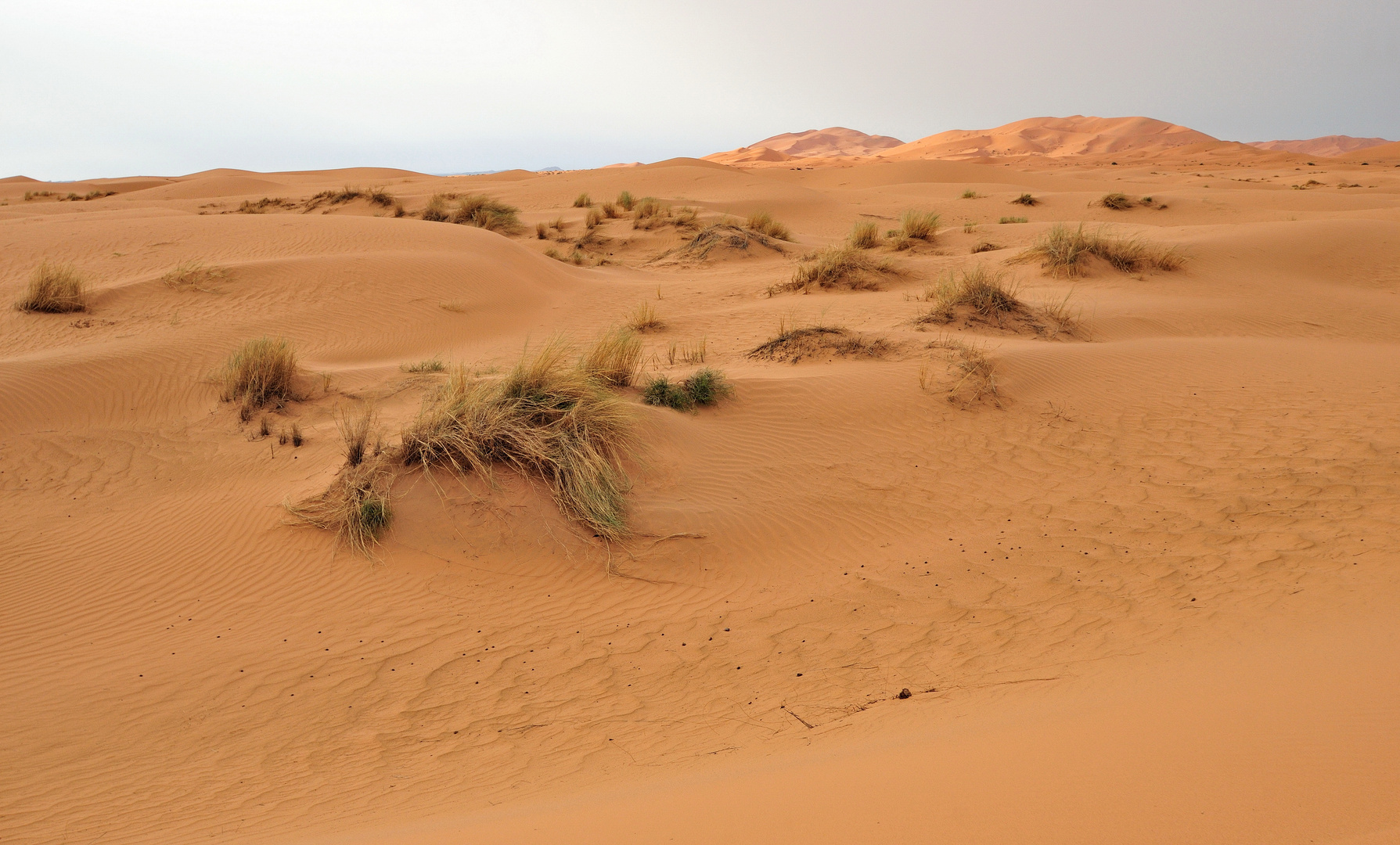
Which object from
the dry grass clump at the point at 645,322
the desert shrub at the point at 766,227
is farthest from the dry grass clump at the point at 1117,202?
the dry grass clump at the point at 645,322

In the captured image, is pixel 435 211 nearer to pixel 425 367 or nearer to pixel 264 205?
pixel 264 205

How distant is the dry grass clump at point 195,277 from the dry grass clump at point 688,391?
28.6 ft

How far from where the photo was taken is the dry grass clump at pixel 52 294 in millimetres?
11703

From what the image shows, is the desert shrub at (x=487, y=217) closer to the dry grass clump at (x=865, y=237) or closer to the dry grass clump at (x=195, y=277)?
the dry grass clump at (x=865, y=237)

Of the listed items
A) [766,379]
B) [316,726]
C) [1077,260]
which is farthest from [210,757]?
[1077,260]

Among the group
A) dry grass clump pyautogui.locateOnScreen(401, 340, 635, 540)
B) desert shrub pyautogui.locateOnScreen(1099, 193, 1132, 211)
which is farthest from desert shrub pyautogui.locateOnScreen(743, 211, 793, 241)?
dry grass clump pyautogui.locateOnScreen(401, 340, 635, 540)

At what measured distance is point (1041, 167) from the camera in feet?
164

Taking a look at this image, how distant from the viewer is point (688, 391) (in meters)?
8.36

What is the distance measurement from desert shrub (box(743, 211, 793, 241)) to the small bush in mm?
14668

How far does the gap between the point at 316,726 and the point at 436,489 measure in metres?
2.23

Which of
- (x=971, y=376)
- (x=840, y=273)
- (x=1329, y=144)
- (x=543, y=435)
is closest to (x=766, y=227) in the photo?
(x=840, y=273)

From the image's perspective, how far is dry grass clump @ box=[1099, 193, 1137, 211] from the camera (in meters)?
24.6

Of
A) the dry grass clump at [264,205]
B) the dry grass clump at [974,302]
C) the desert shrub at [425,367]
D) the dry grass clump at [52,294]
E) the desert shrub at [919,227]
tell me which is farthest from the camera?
the dry grass clump at [264,205]

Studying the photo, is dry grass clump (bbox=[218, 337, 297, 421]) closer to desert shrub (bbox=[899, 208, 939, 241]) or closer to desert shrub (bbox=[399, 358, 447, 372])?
desert shrub (bbox=[399, 358, 447, 372])
